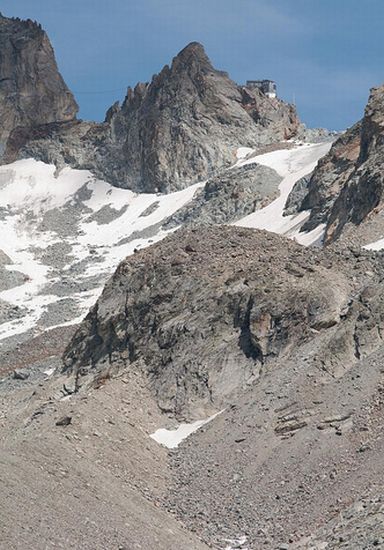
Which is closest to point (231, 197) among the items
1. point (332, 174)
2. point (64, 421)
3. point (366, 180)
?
point (332, 174)

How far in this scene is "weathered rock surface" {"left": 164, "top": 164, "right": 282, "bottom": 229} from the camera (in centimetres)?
10094

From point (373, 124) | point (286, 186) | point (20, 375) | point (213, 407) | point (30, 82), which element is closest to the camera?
point (213, 407)

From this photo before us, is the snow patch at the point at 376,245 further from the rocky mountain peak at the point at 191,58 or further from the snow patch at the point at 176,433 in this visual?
the rocky mountain peak at the point at 191,58

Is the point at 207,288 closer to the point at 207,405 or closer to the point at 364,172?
the point at 207,405

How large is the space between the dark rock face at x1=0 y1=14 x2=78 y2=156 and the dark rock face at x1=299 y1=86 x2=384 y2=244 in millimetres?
70191

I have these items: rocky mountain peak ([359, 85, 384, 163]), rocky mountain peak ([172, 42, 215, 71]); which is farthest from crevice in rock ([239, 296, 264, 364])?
rocky mountain peak ([172, 42, 215, 71])

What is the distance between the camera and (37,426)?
109 ft

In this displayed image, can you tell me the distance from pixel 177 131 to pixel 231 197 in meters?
22.9

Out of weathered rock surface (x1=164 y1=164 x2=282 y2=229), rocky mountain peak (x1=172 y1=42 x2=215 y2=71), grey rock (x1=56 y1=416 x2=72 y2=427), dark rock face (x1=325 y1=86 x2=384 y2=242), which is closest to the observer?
grey rock (x1=56 y1=416 x2=72 y2=427)

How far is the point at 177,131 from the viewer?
124500mm

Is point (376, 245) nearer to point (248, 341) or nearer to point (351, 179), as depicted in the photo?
point (248, 341)

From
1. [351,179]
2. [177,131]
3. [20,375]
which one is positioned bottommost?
[20,375]

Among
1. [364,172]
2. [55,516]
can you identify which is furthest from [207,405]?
[364,172]

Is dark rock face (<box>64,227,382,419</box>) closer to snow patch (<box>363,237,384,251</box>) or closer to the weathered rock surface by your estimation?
snow patch (<box>363,237,384,251</box>)
